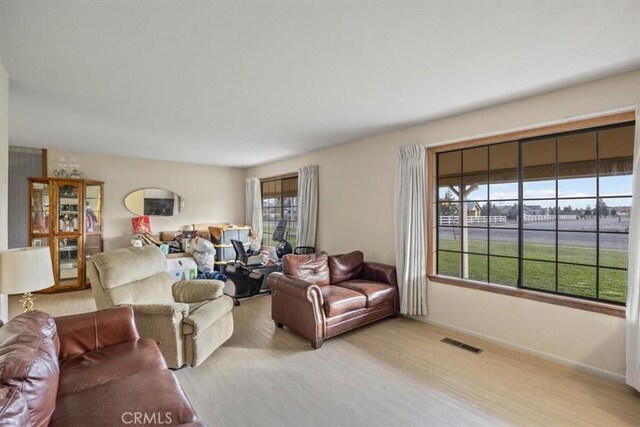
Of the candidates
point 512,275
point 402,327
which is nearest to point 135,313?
point 402,327

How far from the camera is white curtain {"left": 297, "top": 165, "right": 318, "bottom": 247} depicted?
5.15 m

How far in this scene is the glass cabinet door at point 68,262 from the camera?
5.02m

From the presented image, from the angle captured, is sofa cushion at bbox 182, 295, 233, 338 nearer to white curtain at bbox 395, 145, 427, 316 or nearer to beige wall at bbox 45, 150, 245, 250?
white curtain at bbox 395, 145, 427, 316

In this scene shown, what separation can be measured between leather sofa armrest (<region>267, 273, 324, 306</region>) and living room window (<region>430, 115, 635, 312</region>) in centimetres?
162

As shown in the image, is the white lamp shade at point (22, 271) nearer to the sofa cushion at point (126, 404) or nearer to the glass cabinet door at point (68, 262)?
the sofa cushion at point (126, 404)

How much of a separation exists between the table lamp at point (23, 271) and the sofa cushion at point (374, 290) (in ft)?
9.20

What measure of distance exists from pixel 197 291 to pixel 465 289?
9.76ft

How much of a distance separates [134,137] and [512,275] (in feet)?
21.9

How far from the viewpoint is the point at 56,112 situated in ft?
10.4

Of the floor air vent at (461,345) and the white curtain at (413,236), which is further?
the white curtain at (413,236)

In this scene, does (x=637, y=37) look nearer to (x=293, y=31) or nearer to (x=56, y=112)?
(x=293, y=31)

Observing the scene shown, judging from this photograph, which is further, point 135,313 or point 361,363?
point 361,363

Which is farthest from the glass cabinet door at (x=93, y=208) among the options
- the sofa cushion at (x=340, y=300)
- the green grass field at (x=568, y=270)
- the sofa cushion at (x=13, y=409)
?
the green grass field at (x=568, y=270)

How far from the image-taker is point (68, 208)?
16.7ft
